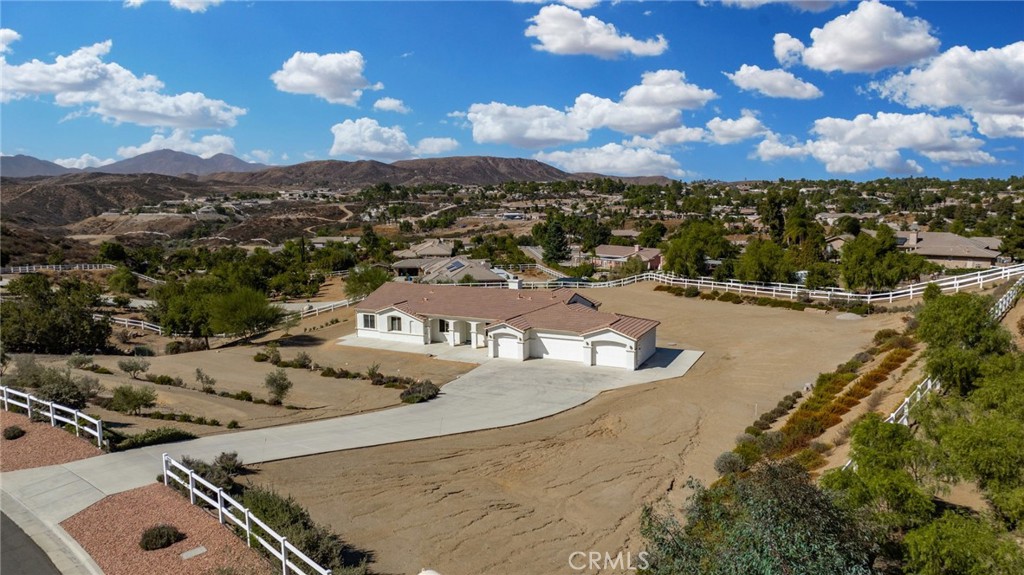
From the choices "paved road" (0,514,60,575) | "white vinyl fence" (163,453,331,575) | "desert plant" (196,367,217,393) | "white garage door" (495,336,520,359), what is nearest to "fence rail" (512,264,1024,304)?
"white garage door" (495,336,520,359)

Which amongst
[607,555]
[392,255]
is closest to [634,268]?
[392,255]

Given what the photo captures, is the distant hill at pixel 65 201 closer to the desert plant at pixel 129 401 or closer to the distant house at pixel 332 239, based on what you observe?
the distant house at pixel 332 239

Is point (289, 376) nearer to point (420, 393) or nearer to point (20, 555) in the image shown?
point (420, 393)

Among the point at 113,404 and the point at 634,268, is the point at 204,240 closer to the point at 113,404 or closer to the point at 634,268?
the point at 634,268

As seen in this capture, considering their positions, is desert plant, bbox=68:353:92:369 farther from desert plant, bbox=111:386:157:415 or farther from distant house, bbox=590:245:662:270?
distant house, bbox=590:245:662:270

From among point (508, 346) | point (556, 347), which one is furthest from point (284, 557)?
point (508, 346)
